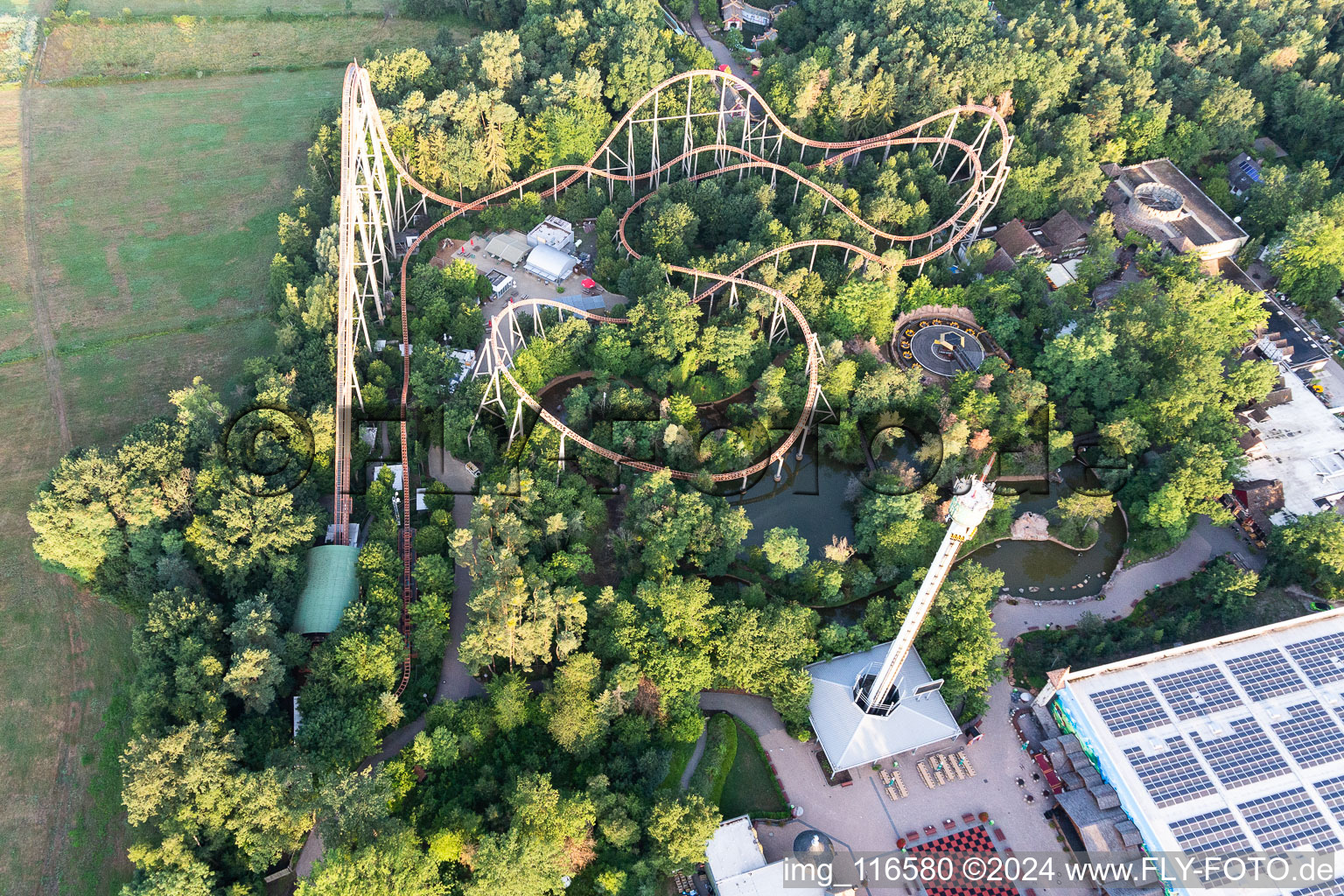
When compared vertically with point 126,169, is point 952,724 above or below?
below

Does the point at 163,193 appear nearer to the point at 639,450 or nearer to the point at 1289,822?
the point at 639,450

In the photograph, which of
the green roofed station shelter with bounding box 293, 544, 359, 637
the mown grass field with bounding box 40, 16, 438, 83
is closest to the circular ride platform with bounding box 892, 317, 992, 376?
the green roofed station shelter with bounding box 293, 544, 359, 637

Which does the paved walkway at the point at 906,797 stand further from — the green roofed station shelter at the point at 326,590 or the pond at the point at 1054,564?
the green roofed station shelter at the point at 326,590

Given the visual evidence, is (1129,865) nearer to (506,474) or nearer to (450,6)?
(506,474)

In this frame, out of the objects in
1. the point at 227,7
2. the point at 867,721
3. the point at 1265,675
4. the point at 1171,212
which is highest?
the point at 227,7

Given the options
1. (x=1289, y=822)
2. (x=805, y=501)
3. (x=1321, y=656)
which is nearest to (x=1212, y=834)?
(x=1289, y=822)

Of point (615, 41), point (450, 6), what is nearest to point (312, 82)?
point (450, 6)
